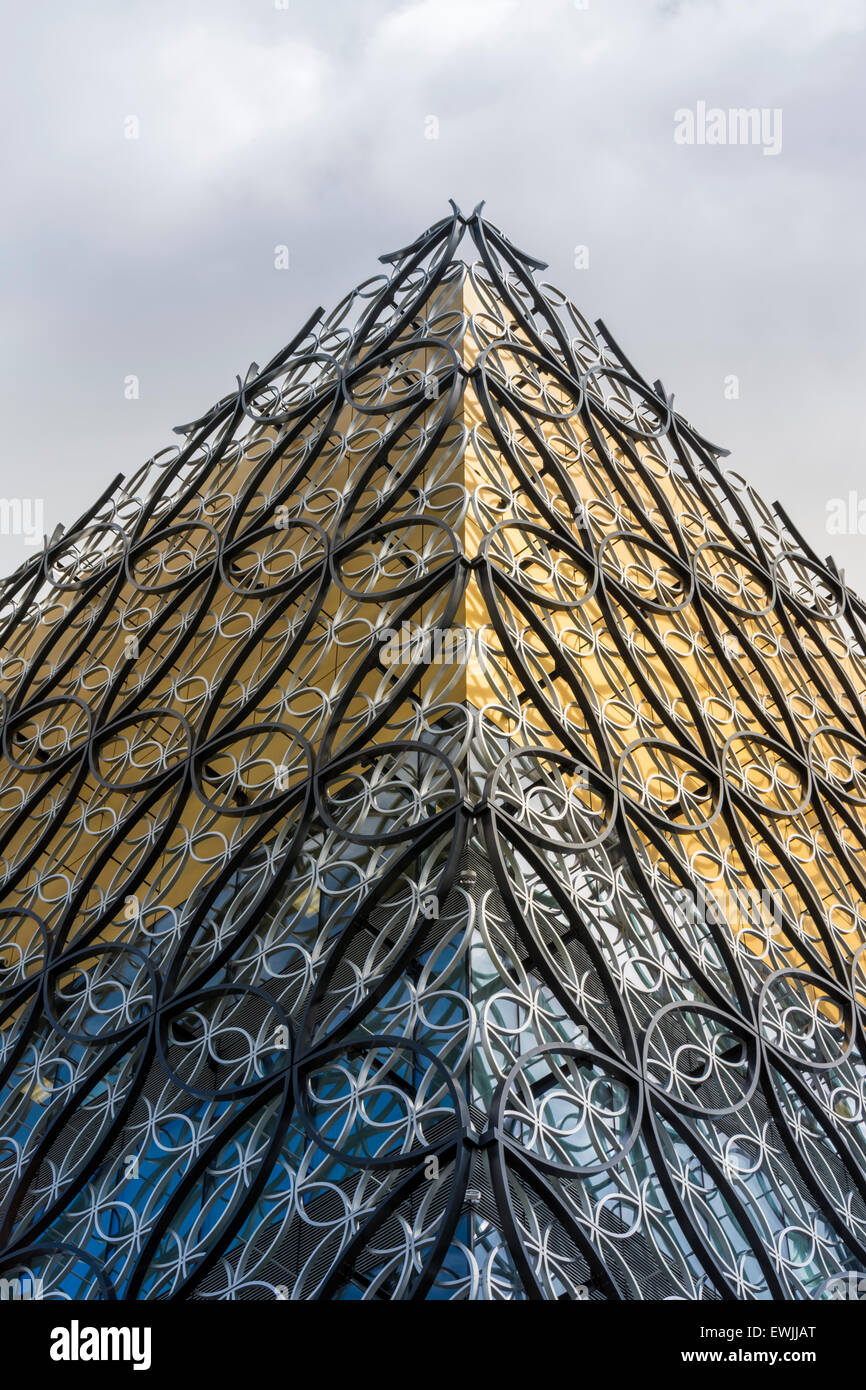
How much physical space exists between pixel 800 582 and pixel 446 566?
8.40 meters

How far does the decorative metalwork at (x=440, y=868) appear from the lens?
874 centimetres

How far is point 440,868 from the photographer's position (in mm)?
9789

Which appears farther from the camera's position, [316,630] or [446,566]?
[316,630]

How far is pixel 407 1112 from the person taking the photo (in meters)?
8.57

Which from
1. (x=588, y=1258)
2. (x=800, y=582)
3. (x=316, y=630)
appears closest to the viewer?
(x=588, y=1258)

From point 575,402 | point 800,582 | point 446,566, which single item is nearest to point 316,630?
point 446,566

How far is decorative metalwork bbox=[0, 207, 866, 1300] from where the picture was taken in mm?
8742

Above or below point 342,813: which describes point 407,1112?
below

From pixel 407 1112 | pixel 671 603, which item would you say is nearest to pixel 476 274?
pixel 671 603

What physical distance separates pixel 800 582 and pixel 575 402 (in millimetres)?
4933

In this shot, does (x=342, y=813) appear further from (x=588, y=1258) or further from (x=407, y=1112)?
(x=588, y=1258)
